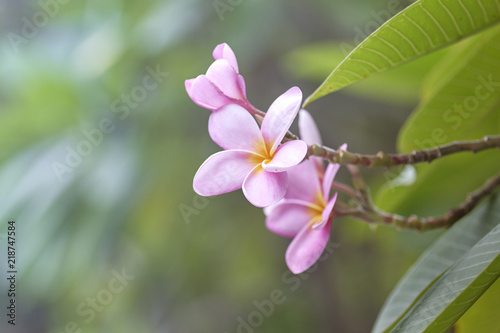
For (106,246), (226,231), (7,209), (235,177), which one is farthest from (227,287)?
(235,177)

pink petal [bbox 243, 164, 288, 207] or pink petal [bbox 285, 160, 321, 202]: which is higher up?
pink petal [bbox 243, 164, 288, 207]

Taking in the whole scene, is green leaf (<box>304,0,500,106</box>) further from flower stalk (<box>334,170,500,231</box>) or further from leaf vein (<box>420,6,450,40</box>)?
flower stalk (<box>334,170,500,231</box>)

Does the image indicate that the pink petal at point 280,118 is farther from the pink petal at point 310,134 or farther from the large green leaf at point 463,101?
the large green leaf at point 463,101

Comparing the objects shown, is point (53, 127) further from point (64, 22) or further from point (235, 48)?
point (235, 48)

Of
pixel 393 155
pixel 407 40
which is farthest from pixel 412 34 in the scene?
pixel 393 155

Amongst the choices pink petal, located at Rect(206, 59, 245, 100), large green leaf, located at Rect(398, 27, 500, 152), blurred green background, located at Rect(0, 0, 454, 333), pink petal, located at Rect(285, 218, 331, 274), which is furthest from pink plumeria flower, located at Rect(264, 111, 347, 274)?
blurred green background, located at Rect(0, 0, 454, 333)

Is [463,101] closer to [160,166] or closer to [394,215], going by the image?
[394,215]

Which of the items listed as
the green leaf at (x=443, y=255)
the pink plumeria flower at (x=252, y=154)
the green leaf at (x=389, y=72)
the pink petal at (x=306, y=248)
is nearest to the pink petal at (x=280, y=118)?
the pink plumeria flower at (x=252, y=154)

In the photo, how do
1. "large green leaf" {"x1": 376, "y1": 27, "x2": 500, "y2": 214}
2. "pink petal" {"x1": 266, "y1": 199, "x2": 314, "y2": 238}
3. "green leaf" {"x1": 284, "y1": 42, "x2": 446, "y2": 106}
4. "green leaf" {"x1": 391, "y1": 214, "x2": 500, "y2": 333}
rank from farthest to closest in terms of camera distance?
"green leaf" {"x1": 284, "y1": 42, "x2": 446, "y2": 106}, "large green leaf" {"x1": 376, "y1": 27, "x2": 500, "y2": 214}, "pink petal" {"x1": 266, "y1": 199, "x2": 314, "y2": 238}, "green leaf" {"x1": 391, "y1": 214, "x2": 500, "y2": 333}
